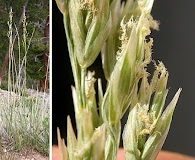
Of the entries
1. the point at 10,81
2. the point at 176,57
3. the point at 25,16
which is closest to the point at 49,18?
the point at 25,16

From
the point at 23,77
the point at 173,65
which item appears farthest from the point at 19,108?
the point at 173,65

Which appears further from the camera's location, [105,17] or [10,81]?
[10,81]

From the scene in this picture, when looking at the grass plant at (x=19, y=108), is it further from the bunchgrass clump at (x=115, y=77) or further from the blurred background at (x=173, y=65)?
the bunchgrass clump at (x=115, y=77)

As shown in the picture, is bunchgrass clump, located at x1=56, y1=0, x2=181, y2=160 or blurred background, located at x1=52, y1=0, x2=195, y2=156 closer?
bunchgrass clump, located at x1=56, y1=0, x2=181, y2=160

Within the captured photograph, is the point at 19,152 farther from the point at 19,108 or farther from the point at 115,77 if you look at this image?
the point at 115,77

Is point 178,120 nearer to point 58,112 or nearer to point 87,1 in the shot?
point 58,112

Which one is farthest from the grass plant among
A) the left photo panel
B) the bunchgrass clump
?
the bunchgrass clump

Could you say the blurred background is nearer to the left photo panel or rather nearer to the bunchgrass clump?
the left photo panel
